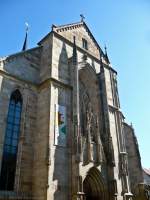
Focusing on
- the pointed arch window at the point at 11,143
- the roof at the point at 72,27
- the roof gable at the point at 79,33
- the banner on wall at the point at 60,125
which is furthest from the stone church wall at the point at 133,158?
the pointed arch window at the point at 11,143

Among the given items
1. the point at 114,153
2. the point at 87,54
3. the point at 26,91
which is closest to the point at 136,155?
the point at 114,153

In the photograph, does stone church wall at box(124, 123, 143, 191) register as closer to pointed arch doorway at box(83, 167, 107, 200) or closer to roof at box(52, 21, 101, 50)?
pointed arch doorway at box(83, 167, 107, 200)

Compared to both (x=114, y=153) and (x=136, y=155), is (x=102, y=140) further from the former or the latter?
(x=136, y=155)

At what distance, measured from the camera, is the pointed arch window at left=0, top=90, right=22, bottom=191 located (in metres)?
13.0

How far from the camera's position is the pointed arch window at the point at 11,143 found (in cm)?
1301

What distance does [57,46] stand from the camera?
18344 millimetres

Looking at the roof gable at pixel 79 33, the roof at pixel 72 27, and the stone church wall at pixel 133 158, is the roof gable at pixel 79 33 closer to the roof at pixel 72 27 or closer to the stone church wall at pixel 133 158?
the roof at pixel 72 27

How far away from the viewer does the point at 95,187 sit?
15734 millimetres

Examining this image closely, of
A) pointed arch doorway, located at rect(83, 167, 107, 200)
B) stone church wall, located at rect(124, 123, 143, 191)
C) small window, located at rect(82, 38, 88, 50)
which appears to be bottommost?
pointed arch doorway, located at rect(83, 167, 107, 200)

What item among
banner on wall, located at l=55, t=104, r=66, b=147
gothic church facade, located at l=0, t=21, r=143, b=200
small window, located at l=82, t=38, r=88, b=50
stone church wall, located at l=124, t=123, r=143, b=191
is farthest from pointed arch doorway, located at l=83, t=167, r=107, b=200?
small window, located at l=82, t=38, r=88, b=50

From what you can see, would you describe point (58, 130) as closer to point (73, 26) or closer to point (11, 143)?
point (11, 143)

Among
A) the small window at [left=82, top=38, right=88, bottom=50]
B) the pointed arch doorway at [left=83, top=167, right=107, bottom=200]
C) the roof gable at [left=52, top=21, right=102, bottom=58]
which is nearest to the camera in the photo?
the pointed arch doorway at [left=83, top=167, right=107, bottom=200]

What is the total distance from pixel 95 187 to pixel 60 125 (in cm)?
493

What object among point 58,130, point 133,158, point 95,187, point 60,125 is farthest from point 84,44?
point 95,187
